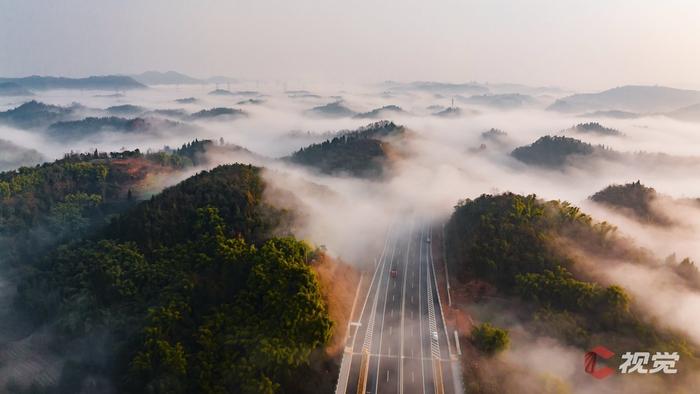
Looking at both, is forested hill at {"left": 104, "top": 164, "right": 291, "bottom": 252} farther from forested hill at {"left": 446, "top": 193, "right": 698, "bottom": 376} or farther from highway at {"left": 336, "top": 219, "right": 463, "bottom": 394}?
forested hill at {"left": 446, "top": 193, "right": 698, "bottom": 376}

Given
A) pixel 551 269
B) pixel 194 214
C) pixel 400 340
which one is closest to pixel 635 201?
pixel 551 269

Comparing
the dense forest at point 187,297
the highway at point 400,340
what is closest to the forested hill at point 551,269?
the highway at point 400,340

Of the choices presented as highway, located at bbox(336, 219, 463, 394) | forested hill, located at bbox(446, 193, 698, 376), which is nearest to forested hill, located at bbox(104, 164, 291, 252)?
highway, located at bbox(336, 219, 463, 394)

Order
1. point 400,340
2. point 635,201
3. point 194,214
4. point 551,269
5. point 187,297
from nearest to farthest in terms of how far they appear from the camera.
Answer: point 400,340 < point 187,297 < point 551,269 < point 194,214 < point 635,201

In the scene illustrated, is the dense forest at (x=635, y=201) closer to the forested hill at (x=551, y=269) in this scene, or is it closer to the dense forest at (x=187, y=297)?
the forested hill at (x=551, y=269)

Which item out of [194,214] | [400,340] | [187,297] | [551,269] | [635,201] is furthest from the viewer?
[635,201]

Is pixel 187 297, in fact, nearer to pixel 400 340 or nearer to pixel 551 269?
pixel 400 340

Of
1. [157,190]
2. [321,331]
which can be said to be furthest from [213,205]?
[157,190]
